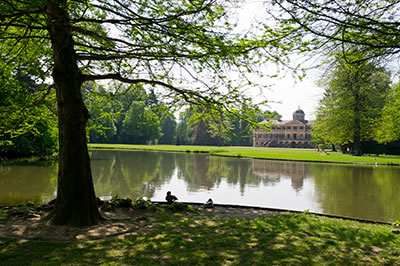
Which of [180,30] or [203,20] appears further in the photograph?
[203,20]

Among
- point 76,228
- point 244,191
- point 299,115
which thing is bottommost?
point 244,191

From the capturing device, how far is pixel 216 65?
6793 mm

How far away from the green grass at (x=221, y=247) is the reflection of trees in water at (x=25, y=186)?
6.92 m

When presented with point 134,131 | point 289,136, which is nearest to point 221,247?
point 134,131

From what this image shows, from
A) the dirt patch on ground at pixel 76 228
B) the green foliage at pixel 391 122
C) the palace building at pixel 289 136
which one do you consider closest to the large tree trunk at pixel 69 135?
the dirt patch on ground at pixel 76 228

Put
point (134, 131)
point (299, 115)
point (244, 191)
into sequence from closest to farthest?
point (244, 191)
point (134, 131)
point (299, 115)

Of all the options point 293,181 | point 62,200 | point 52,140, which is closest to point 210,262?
point 62,200

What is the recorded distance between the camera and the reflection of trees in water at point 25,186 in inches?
429

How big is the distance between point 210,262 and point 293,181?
46.5 ft

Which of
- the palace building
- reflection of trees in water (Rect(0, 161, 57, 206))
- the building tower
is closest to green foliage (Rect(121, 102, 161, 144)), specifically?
the palace building

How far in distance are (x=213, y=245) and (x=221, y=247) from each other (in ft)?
0.48

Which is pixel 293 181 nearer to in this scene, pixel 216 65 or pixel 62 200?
pixel 216 65

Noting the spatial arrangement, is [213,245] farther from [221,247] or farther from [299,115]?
[299,115]

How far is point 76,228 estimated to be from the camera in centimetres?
578
